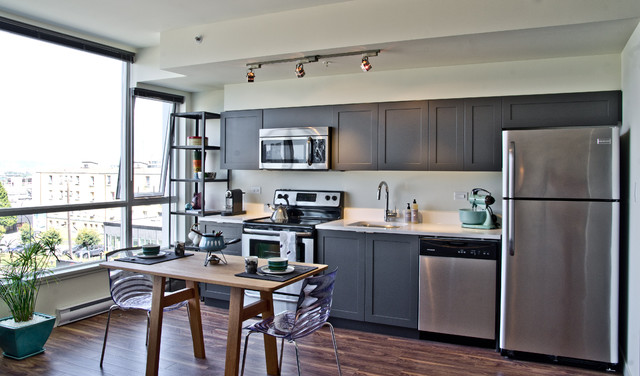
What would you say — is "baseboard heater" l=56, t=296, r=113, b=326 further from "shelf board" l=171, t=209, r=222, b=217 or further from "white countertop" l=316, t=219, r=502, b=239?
"white countertop" l=316, t=219, r=502, b=239

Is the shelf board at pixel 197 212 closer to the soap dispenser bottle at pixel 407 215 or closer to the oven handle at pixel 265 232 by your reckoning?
the oven handle at pixel 265 232

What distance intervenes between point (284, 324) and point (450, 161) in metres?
2.10

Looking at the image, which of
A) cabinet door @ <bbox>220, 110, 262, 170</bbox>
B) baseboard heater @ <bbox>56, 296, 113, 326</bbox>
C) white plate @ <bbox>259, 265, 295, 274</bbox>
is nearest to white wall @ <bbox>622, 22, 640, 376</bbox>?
white plate @ <bbox>259, 265, 295, 274</bbox>

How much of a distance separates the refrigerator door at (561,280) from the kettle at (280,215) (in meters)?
2.03

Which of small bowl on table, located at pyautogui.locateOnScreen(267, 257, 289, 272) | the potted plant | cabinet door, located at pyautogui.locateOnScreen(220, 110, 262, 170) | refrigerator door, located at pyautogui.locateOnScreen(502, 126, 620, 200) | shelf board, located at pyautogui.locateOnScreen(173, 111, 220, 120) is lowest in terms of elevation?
the potted plant

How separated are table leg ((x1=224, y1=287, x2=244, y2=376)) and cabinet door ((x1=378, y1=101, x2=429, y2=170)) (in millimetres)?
2106

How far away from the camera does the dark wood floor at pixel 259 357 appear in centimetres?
319

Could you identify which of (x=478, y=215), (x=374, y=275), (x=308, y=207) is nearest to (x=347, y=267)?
(x=374, y=275)

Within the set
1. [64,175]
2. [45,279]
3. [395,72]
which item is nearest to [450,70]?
[395,72]

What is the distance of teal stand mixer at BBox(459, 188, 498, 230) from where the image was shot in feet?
12.7

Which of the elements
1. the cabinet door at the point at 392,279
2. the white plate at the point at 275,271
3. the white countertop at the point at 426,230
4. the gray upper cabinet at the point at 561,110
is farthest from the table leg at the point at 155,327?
the gray upper cabinet at the point at 561,110

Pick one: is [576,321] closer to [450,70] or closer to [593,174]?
[593,174]

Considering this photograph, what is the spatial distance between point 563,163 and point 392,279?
5.26 ft

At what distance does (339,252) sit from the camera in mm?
4113
